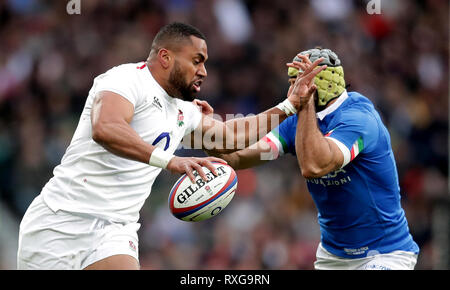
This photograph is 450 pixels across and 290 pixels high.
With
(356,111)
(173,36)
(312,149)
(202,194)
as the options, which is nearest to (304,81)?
(356,111)

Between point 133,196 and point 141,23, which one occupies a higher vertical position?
point 141,23

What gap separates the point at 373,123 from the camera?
5.90m

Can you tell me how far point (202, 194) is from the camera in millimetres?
5367

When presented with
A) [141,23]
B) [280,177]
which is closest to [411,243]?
[280,177]

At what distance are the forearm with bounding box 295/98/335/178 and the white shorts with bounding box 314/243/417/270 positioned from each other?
932 mm

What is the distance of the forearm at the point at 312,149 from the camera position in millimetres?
5578

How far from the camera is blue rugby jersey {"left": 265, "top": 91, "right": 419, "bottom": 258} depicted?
19.3ft

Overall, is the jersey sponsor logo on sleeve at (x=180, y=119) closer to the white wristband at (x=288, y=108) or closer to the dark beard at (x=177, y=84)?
the dark beard at (x=177, y=84)

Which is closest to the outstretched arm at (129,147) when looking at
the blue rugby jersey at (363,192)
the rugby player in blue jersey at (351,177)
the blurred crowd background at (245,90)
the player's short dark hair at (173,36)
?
the player's short dark hair at (173,36)

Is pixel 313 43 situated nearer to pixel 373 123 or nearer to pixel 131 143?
pixel 373 123

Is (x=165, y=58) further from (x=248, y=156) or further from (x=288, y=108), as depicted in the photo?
(x=248, y=156)

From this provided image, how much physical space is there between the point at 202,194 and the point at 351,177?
1.38 m

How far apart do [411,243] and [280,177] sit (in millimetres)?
5780
